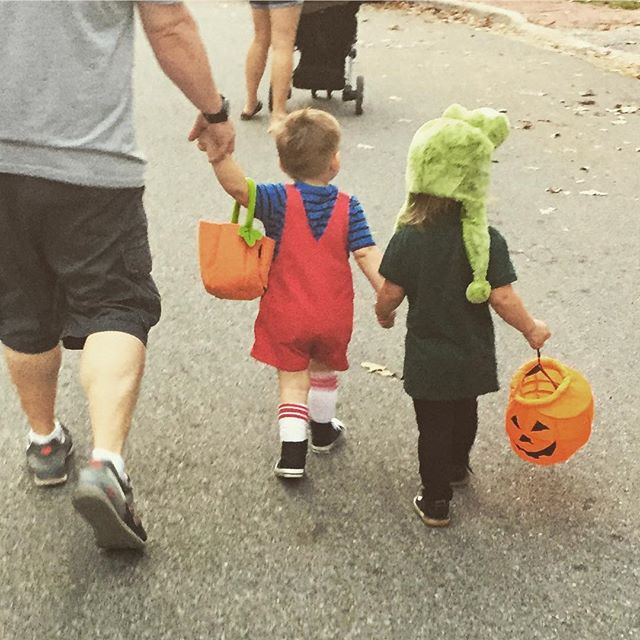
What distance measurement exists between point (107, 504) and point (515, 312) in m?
1.20

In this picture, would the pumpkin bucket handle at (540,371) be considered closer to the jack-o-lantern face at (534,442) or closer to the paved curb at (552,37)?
the jack-o-lantern face at (534,442)

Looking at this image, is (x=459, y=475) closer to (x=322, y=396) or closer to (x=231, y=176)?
(x=322, y=396)

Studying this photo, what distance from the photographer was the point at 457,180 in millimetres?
2426

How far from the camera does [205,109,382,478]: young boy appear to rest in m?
2.71

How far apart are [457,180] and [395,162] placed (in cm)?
407

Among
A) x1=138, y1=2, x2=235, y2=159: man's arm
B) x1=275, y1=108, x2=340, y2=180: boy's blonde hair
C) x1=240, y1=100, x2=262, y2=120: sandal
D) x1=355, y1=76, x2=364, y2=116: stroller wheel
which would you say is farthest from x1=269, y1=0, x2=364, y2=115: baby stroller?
x1=138, y1=2, x2=235, y2=159: man's arm

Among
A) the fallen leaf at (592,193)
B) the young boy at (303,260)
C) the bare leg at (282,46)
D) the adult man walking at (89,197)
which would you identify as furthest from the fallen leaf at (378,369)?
the bare leg at (282,46)

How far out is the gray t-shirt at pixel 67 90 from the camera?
2168 millimetres

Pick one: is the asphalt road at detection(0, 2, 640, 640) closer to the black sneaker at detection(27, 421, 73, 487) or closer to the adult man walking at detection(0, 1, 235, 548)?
the black sneaker at detection(27, 421, 73, 487)

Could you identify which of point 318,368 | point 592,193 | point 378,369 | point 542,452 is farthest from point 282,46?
point 542,452

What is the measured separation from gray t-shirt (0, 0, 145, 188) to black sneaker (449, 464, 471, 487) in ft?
4.49

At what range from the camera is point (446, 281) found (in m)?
2.51

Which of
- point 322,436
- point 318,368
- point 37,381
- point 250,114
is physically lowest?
point 250,114

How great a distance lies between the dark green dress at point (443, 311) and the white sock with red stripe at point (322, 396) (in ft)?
1.56
